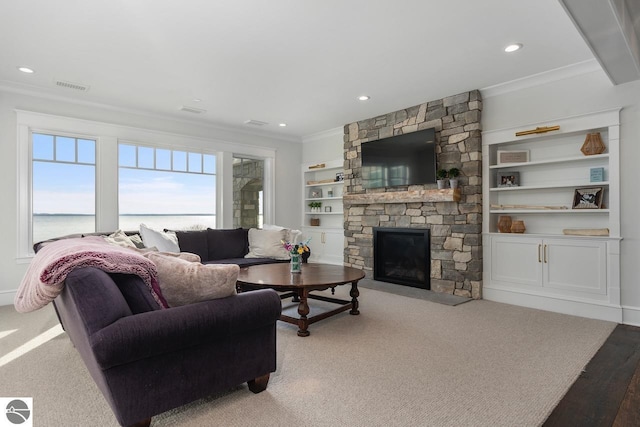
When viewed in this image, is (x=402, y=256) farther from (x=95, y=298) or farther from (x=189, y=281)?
(x=95, y=298)

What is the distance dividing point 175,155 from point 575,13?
5272mm

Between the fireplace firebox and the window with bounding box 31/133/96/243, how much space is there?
4109mm

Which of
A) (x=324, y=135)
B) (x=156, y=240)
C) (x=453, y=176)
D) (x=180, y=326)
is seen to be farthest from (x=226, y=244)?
(x=180, y=326)

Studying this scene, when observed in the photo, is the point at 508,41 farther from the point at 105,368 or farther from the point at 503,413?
the point at 105,368

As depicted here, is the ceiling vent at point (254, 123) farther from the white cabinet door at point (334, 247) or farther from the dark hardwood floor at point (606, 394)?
the dark hardwood floor at point (606, 394)

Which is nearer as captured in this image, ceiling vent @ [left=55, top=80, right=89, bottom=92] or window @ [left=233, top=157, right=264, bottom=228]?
ceiling vent @ [left=55, top=80, right=89, bottom=92]

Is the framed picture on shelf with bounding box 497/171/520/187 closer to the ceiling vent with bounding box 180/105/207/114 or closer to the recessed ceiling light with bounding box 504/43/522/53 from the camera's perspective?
the recessed ceiling light with bounding box 504/43/522/53

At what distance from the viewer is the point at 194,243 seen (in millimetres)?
4789

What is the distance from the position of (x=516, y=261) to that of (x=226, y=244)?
3754mm

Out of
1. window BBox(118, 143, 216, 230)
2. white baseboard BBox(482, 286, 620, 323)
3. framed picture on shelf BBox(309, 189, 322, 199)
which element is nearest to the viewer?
white baseboard BBox(482, 286, 620, 323)

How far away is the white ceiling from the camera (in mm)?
2668

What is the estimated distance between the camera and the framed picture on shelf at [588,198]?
369cm

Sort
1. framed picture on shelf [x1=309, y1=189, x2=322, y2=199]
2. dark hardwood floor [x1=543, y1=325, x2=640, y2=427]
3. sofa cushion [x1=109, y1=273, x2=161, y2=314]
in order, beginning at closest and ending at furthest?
sofa cushion [x1=109, y1=273, x2=161, y2=314]
dark hardwood floor [x1=543, y1=325, x2=640, y2=427]
framed picture on shelf [x1=309, y1=189, x2=322, y2=199]

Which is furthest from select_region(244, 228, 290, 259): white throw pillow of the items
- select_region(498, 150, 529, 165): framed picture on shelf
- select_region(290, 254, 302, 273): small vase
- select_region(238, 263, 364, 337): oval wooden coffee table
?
select_region(498, 150, 529, 165): framed picture on shelf
